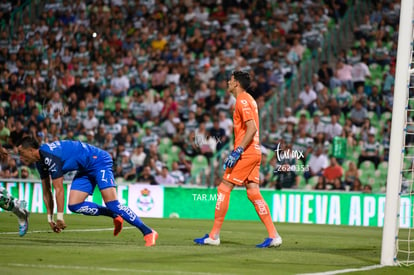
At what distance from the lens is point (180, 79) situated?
26109 mm

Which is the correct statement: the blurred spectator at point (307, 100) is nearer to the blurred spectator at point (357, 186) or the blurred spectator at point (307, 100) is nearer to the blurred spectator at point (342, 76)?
the blurred spectator at point (342, 76)

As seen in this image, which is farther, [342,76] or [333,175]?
[342,76]

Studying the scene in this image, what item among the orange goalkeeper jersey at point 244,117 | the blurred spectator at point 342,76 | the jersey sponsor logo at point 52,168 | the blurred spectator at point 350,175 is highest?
the blurred spectator at point 342,76

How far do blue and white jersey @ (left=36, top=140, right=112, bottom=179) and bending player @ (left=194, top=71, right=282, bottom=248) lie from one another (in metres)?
1.64

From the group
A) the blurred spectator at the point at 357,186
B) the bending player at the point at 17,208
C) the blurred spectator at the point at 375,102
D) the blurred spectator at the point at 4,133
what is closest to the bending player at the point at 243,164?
the bending player at the point at 17,208

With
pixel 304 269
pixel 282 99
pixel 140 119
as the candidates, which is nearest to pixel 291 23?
pixel 282 99

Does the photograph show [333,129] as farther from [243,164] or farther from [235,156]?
[235,156]

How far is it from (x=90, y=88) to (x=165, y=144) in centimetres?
402

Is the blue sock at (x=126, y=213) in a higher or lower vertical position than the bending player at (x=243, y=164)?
lower

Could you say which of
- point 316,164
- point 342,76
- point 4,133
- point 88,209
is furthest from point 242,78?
point 4,133

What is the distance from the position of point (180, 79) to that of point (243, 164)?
1446cm

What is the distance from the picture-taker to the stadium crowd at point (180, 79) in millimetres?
22719

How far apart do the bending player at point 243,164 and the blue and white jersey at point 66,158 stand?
164 centimetres

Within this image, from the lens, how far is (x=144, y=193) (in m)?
21.8
